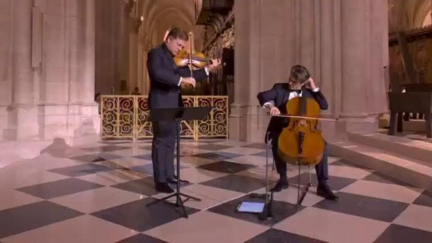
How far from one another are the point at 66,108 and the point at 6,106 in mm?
1188

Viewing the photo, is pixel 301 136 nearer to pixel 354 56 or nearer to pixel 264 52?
pixel 354 56

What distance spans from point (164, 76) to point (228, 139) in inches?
202

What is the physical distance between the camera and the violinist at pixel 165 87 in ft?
12.1

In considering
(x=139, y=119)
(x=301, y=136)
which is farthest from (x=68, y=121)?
(x=301, y=136)

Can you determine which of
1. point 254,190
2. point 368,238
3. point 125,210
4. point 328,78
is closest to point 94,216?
point 125,210

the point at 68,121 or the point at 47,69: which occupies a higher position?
the point at 47,69

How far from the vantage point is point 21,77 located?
652cm

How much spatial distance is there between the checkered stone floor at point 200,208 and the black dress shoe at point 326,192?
0.24ft

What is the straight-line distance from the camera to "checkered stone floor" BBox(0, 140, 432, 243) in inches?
106

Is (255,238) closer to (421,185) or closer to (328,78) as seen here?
(421,185)

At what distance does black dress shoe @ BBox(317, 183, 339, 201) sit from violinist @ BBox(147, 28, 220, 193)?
4.75ft

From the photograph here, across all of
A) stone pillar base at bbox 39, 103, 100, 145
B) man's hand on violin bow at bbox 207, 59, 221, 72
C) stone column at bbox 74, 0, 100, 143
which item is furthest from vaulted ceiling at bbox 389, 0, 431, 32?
man's hand on violin bow at bbox 207, 59, 221, 72

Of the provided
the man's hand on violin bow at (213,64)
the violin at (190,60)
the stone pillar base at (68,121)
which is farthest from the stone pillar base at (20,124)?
the man's hand on violin bow at (213,64)

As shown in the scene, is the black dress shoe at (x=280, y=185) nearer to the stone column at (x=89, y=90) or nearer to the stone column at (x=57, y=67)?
the stone column at (x=57, y=67)
